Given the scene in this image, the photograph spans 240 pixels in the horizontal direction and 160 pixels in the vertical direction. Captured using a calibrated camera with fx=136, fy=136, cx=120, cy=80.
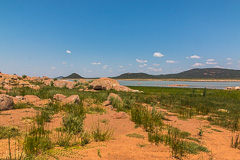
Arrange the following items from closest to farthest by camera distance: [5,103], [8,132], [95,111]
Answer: [8,132]
[5,103]
[95,111]

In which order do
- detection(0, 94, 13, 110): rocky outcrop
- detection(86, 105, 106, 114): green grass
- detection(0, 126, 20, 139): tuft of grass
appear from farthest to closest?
1. detection(86, 105, 106, 114): green grass
2. detection(0, 94, 13, 110): rocky outcrop
3. detection(0, 126, 20, 139): tuft of grass

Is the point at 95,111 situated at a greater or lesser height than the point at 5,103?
lesser

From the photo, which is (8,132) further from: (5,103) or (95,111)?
(95,111)

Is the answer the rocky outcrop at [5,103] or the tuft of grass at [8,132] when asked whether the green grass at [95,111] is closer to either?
the tuft of grass at [8,132]

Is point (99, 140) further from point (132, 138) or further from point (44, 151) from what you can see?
point (44, 151)

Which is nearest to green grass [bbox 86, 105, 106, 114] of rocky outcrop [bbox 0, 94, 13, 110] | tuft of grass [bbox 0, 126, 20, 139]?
tuft of grass [bbox 0, 126, 20, 139]

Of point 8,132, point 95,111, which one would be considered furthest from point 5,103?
point 95,111

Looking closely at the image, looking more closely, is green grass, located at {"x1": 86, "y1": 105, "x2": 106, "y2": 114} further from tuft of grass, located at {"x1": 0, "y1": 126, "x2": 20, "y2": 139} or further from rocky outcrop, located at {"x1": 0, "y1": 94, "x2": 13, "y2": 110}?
rocky outcrop, located at {"x1": 0, "y1": 94, "x2": 13, "y2": 110}

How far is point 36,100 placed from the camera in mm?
9992

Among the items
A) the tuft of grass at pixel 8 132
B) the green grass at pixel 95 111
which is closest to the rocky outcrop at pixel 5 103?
the tuft of grass at pixel 8 132

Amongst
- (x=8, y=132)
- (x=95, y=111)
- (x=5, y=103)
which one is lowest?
(x=95, y=111)

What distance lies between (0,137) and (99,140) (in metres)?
2.95

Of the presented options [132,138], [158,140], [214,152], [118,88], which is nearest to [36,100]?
[132,138]

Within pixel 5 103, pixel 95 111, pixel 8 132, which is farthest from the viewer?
pixel 95 111
